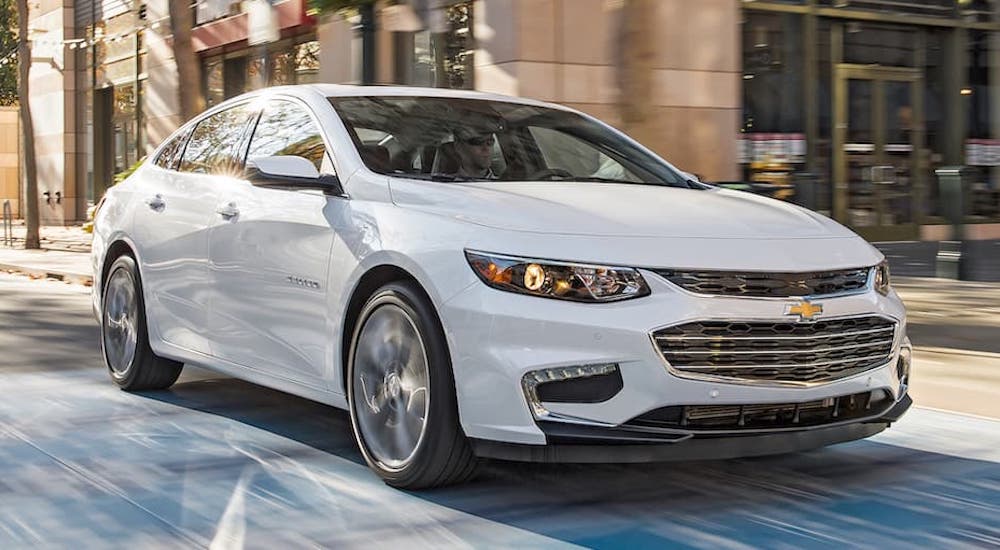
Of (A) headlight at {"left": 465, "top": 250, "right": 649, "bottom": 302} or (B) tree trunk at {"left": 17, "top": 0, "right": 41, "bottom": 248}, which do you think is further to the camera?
(B) tree trunk at {"left": 17, "top": 0, "right": 41, "bottom": 248}

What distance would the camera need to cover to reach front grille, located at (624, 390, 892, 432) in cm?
453

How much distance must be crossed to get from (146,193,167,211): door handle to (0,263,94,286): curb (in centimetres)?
1044

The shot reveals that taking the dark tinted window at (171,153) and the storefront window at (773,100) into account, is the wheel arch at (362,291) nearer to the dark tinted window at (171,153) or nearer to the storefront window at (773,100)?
the dark tinted window at (171,153)

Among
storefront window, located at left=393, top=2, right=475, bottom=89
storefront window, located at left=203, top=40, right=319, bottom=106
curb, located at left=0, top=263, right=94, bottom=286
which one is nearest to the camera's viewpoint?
curb, located at left=0, top=263, right=94, bottom=286

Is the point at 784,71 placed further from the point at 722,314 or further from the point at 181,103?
the point at 722,314

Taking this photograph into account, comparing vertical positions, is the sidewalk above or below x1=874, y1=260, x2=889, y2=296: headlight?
below

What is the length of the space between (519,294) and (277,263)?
157 centimetres

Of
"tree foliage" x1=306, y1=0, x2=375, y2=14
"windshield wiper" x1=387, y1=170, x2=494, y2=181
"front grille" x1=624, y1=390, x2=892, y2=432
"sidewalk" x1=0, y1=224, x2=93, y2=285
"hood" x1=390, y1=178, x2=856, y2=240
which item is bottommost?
"sidewalk" x1=0, y1=224, x2=93, y2=285

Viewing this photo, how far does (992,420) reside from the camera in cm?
674

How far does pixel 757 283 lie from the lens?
15.2ft

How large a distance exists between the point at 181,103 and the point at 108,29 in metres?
18.5

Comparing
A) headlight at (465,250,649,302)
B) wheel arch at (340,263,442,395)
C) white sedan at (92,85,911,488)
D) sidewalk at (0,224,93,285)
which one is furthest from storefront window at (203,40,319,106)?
headlight at (465,250,649,302)

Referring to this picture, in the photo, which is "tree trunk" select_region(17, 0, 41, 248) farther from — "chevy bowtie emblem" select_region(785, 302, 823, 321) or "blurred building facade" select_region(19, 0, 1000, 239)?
"chevy bowtie emblem" select_region(785, 302, 823, 321)

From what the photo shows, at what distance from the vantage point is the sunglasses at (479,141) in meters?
5.86
